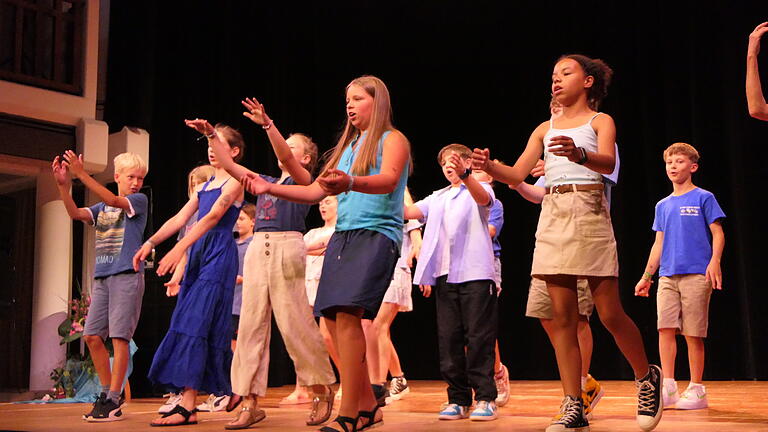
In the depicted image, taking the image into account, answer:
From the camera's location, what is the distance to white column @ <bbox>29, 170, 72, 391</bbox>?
23.5 feet

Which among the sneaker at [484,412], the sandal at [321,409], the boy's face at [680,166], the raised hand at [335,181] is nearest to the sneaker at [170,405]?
the sandal at [321,409]

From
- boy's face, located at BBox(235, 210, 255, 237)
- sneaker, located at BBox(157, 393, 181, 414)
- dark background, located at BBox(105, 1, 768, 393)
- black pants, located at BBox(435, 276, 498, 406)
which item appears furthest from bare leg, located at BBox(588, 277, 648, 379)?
dark background, located at BBox(105, 1, 768, 393)

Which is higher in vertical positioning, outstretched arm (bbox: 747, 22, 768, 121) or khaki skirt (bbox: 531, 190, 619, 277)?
outstretched arm (bbox: 747, 22, 768, 121)

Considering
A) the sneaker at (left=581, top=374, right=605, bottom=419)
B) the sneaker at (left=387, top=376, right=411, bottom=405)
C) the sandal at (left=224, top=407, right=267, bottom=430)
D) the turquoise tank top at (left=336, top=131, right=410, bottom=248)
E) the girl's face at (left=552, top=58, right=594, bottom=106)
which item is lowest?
the sneaker at (left=387, top=376, right=411, bottom=405)

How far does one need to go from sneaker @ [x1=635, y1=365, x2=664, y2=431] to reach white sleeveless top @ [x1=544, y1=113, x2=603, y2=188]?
2.40 feet

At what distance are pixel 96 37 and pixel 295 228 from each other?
4.92 m

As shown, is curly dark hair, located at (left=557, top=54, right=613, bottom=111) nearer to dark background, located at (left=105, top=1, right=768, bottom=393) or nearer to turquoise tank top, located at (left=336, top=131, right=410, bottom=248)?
turquoise tank top, located at (left=336, top=131, right=410, bottom=248)

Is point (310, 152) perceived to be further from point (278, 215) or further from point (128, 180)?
point (128, 180)

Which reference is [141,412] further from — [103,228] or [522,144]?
[522,144]

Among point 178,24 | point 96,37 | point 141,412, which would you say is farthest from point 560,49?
point 141,412

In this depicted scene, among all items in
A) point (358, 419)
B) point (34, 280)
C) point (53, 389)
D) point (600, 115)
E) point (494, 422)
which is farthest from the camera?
point (34, 280)

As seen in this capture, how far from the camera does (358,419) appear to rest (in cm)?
275

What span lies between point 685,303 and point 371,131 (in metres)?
2.36

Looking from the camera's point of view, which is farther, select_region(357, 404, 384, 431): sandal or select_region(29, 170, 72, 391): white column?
select_region(29, 170, 72, 391): white column
